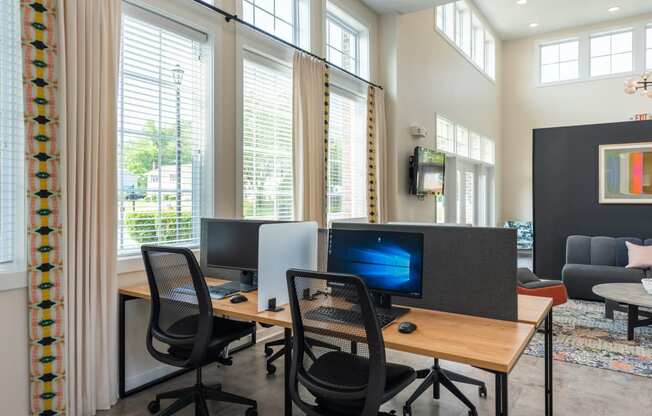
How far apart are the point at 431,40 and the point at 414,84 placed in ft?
3.44

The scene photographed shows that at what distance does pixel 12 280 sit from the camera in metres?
Answer: 2.30

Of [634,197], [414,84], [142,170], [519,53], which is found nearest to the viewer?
[142,170]

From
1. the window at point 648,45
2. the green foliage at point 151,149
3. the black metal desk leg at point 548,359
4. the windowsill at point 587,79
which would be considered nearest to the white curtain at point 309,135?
the green foliage at point 151,149

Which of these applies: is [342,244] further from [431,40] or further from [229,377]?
[431,40]

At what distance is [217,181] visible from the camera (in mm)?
3559


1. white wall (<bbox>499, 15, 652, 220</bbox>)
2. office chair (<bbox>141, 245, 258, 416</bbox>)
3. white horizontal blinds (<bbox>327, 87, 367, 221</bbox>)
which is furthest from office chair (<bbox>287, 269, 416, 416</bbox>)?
white wall (<bbox>499, 15, 652, 220</bbox>)

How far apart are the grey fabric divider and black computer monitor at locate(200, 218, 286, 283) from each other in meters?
1.07

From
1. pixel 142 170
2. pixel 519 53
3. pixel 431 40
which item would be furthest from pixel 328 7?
pixel 519 53

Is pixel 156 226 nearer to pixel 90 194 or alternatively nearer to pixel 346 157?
pixel 90 194

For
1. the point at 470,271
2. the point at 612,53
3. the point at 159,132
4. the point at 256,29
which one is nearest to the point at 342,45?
the point at 256,29

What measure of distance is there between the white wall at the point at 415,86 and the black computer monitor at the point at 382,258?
12.0 feet

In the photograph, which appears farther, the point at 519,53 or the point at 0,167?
the point at 519,53

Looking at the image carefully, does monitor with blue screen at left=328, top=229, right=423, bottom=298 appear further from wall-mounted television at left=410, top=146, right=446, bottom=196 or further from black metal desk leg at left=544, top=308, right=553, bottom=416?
wall-mounted television at left=410, top=146, right=446, bottom=196

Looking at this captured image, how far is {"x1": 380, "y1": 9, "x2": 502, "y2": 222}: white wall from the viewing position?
5.89 metres
